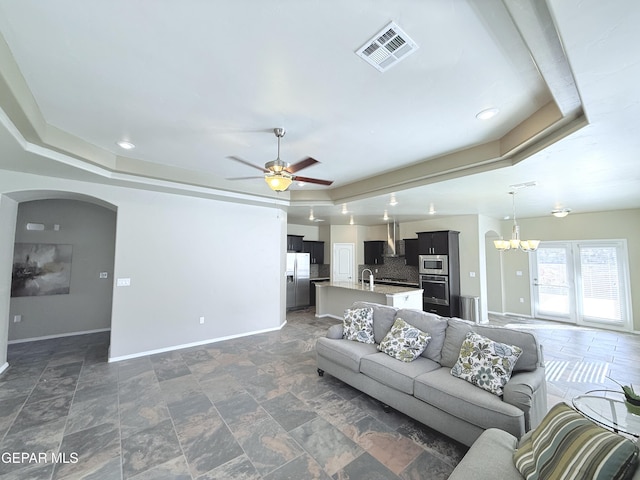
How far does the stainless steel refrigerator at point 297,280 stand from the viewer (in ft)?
25.8

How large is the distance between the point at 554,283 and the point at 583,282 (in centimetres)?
53

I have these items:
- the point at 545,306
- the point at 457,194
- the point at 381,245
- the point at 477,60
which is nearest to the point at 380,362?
the point at 477,60

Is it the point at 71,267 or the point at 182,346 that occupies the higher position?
the point at 71,267

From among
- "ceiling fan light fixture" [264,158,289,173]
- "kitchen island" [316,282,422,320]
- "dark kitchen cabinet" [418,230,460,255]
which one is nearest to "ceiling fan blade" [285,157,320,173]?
"ceiling fan light fixture" [264,158,289,173]

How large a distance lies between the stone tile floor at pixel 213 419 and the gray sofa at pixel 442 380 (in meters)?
0.22

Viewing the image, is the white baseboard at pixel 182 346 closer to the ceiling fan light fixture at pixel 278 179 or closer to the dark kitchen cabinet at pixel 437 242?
the ceiling fan light fixture at pixel 278 179

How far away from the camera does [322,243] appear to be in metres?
9.05

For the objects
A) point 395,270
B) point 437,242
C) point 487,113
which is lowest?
point 395,270

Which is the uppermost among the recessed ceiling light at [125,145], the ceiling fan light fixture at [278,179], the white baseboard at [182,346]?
the recessed ceiling light at [125,145]

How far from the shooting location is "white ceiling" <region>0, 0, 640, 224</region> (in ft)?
4.88

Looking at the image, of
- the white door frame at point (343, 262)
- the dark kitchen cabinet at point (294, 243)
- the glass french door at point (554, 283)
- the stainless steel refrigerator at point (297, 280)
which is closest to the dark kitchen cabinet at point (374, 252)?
the white door frame at point (343, 262)

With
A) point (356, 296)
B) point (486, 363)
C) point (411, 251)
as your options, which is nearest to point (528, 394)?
point (486, 363)

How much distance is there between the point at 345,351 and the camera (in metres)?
3.15

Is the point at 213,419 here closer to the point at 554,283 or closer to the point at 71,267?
the point at 71,267
